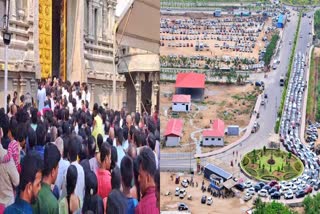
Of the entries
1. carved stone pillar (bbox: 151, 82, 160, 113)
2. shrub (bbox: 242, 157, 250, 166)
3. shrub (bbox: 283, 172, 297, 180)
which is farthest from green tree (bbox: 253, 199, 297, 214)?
carved stone pillar (bbox: 151, 82, 160, 113)

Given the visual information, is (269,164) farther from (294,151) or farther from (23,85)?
(23,85)

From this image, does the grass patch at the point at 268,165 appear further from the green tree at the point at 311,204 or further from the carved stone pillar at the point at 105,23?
the green tree at the point at 311,204

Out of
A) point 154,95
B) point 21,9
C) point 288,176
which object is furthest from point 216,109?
point 21,9

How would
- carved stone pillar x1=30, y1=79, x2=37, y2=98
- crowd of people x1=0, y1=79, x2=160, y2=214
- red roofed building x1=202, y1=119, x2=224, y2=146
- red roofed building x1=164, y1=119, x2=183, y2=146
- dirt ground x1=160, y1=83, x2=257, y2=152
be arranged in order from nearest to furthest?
crowd of people x1=0, y1=79, x2=160, y2=214, carved stone pillar x1=30, y1=79, x2=37, y2=98, red roofed building x1=164, y1=119, x2=183, y2=146, dirt ground x1=160, y1=83, x2=257, y2=152, red roofed building x1=202, y1=119, x2=224, y2=146

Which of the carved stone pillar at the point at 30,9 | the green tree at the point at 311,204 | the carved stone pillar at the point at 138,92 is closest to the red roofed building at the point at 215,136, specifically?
the carved stone pillar at the point at 138,92

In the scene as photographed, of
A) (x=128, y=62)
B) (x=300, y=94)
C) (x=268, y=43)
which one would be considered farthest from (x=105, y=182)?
(x=300, y=94)

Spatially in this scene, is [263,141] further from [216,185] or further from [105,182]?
[105,182]

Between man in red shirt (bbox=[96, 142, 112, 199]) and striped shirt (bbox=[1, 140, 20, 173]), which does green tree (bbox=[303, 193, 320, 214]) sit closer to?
man in red shirt (bbox=[96, 142, 112, 199])
